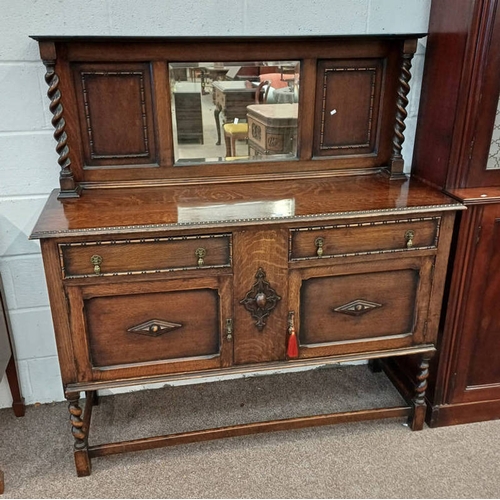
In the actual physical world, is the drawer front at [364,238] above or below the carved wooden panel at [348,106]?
below

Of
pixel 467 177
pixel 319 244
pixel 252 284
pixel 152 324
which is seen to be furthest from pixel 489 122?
pixel 152 324

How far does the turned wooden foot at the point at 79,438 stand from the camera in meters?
1.75

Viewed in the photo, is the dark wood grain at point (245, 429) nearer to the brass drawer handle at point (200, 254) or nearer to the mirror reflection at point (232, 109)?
the brass drawer handle at point (200, 254)

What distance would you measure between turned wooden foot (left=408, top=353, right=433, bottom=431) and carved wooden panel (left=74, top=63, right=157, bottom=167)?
1267 millimetres

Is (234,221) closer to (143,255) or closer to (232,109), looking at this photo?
(143,255)

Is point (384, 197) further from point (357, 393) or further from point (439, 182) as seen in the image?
point (357, 393)

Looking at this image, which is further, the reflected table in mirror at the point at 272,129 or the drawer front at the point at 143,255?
the reflected table in mirror at the point at 272,129

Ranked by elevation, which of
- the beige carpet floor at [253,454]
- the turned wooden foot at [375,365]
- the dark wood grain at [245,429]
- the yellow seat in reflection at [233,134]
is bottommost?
the beige carpet floor at [253,454]

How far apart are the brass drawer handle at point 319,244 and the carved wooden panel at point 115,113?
69cm

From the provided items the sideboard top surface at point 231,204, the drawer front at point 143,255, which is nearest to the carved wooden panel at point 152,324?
the drawer front at point 143,255

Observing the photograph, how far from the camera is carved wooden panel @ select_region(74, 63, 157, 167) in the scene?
1.78 meters

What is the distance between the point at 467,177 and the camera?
1.83 metres

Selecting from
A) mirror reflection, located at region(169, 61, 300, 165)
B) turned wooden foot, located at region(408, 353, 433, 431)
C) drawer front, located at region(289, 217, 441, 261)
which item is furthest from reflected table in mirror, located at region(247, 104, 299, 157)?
turned wooden foot, located at region(408, 353, 433, 431)

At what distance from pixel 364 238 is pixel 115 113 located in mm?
971
